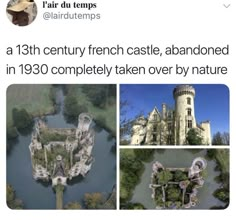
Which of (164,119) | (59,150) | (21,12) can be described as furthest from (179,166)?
(21,12)

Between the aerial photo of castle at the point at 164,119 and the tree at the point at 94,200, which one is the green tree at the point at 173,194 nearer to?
the aerial photo of castle at the point at 164,119

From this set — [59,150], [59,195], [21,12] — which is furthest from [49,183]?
[21,12]

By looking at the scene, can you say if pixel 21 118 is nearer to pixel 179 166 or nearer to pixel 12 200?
pixel 12 200

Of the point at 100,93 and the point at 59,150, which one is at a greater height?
the point at 100,93

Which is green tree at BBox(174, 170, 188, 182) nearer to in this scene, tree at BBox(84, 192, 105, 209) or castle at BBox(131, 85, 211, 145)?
castle at BBox(131, 85, 211, 145)

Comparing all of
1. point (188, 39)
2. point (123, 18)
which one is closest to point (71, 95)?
point (123, 18)

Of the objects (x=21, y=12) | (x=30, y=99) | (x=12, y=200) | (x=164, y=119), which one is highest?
(x=21, y=12)

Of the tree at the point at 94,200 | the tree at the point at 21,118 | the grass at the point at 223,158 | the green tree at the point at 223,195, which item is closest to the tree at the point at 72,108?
the tree at the point at 21,118
